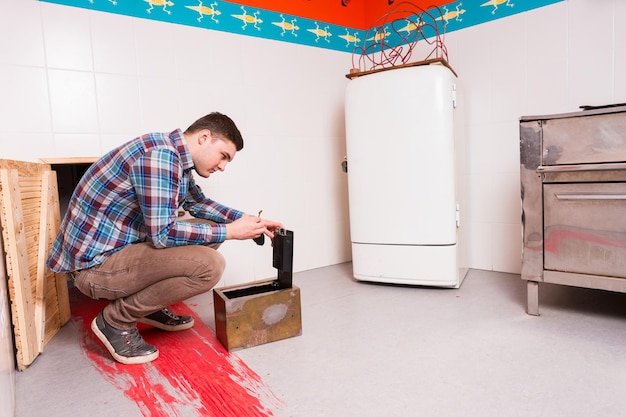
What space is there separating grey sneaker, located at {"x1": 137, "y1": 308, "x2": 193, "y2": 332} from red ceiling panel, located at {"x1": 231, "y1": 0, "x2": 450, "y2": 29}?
1.81m

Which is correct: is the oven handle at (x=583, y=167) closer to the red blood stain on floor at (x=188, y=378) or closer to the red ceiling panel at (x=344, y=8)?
the red blood stain on floor at (x=188, y=378)

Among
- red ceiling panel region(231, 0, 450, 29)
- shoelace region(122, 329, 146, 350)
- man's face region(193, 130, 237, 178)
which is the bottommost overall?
shoelace region(122, 329, 146, 350)

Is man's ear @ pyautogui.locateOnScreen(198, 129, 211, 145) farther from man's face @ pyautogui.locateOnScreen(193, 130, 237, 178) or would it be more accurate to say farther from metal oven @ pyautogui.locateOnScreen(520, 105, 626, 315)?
metal oven @ pyautogui.locateOnScreen(520, 105, 626, 315)

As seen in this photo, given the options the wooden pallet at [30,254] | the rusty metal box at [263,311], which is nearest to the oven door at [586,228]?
the rusty metal box at [263,311]

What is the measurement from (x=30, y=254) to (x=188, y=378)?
2.77 ft

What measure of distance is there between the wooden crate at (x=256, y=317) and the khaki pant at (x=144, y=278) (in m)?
0.14

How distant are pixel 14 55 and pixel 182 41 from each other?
78cm

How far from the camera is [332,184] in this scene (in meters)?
2.90

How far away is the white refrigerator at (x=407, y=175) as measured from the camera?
84.2 inches

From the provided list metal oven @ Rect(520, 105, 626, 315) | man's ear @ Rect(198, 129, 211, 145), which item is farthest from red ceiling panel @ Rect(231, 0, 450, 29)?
metal oven @ Rect(520, 105, 626, 315)

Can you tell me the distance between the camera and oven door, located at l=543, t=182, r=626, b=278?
1.53 m

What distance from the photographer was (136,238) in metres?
1.54

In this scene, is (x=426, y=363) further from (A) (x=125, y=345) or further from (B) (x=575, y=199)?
(A) (x=125, y=345)

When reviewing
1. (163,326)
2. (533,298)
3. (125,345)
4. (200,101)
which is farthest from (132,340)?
(533,298)
